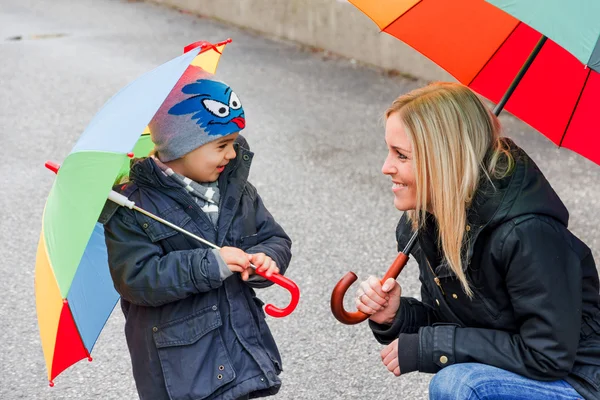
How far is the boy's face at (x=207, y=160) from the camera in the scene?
274cm

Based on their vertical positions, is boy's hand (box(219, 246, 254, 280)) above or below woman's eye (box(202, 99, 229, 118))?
below

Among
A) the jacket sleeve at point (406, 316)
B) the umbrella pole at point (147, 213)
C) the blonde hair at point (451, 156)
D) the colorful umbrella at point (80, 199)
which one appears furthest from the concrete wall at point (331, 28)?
the colorful umbrella at point (80, 199)

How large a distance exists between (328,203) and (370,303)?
2727 mm

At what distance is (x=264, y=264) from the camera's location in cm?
261

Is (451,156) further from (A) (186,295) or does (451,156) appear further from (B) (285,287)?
(A) (186,295)

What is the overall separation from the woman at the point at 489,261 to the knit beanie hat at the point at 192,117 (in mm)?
479

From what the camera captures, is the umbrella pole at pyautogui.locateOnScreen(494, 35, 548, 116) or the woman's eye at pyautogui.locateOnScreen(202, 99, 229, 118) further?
the umbrella pole at pyautogui.locateOnScreen(494, 35, 548, 116)

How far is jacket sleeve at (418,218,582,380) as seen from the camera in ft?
8.41

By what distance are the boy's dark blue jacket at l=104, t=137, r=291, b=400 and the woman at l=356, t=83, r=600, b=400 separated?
44cm

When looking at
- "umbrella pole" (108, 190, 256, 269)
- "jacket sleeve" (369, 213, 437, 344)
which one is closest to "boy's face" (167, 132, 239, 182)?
"umbrella pole" (108, 190, 256, 269)

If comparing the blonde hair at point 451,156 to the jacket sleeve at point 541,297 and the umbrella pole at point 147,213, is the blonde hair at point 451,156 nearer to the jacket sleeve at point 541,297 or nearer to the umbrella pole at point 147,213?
the jacket sleeve at point 541,297

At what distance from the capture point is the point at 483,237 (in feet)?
8.73

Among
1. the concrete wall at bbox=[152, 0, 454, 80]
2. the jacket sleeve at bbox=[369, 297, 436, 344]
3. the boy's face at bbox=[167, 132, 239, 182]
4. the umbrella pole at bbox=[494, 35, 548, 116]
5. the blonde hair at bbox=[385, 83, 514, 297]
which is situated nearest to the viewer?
the blonde hair at bbox=[385, 83, 514, 297]

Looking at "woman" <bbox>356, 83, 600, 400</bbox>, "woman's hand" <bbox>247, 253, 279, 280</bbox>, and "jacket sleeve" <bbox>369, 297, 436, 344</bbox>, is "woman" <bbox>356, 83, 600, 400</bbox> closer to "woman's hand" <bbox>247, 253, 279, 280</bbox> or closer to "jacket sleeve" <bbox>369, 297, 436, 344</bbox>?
"jacket sleeve" <bbox>369, 297, 436, 344</bbox>
